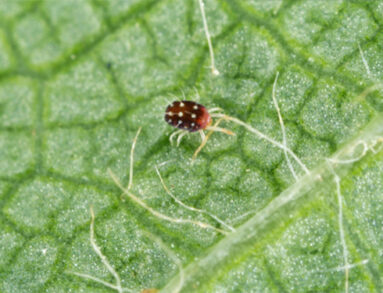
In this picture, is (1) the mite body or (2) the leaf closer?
(2) the leaf

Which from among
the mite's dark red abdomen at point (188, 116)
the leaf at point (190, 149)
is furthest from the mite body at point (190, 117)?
the leaf at point (190, 149)

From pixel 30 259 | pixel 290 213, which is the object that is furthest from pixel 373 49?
pixel 30 259

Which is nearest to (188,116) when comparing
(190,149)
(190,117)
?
(190,117)

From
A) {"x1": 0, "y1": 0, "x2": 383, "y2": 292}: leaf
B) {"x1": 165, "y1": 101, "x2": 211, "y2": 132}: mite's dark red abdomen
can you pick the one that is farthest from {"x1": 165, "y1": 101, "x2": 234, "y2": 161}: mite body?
{"x1": 0, "y1": 0, "x2": 383, "y2": 292}: leaf

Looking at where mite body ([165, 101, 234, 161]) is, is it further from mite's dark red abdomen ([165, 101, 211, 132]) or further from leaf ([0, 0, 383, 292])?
leaf ([0, 0, 383, 292])

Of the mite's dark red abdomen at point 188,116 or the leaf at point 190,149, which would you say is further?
the mite's dark red abdomen at point 188,116

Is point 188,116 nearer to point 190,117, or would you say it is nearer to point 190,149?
point 190,117

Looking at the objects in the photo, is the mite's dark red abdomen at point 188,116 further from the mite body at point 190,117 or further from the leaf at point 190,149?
the leaf at point 190,149
